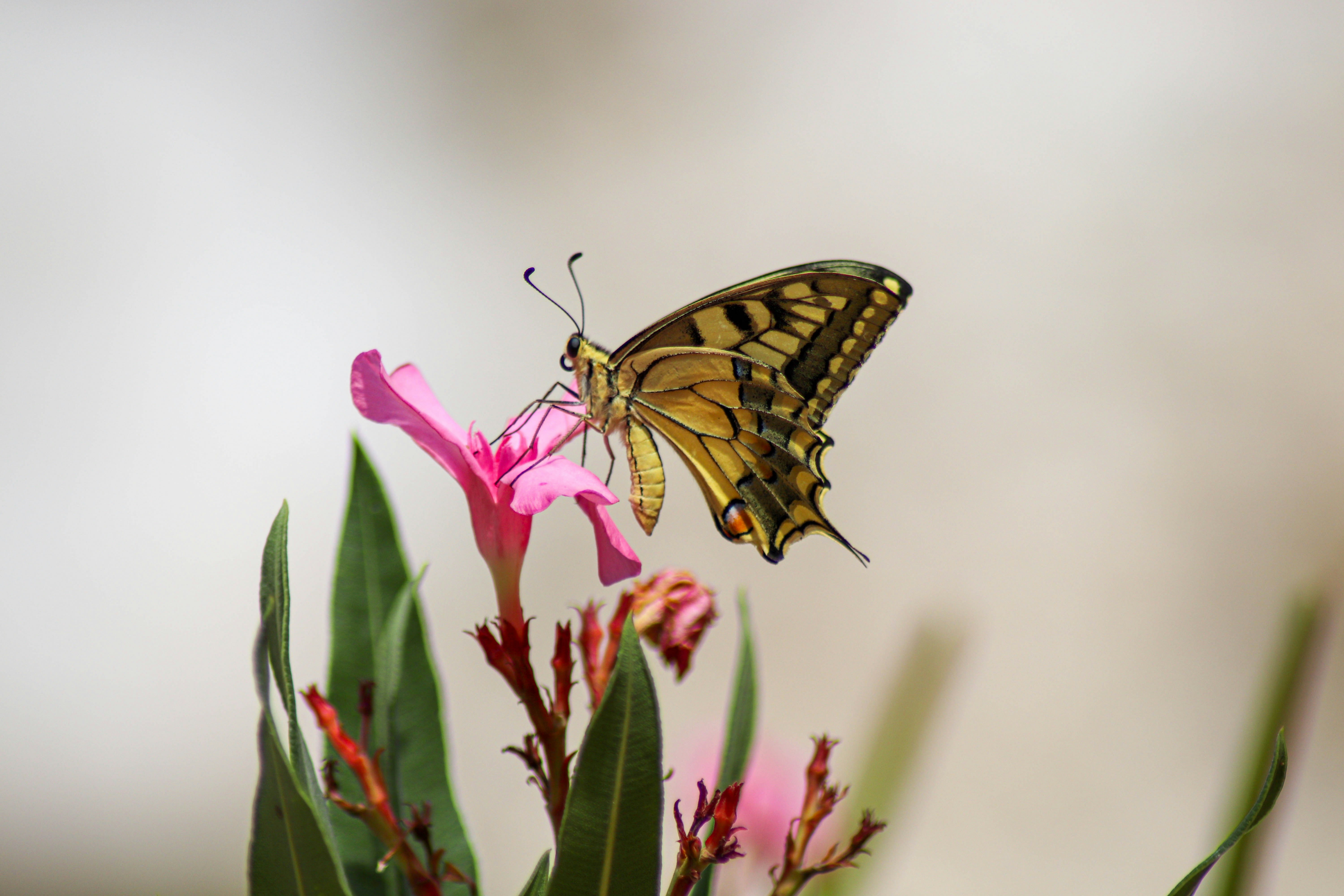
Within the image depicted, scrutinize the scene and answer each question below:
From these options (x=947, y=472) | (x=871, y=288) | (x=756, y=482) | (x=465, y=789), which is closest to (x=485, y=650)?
(x=756, y=482)

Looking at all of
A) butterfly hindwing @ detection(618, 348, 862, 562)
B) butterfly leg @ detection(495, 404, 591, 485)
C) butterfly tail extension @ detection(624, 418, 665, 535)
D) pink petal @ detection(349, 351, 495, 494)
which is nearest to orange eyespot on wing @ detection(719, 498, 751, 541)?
butterfly hindwing @ detection(618, 348, 862, 562)

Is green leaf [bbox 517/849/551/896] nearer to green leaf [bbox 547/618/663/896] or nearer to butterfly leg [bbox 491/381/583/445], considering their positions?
green leaf [bbox 547/618/663/896]

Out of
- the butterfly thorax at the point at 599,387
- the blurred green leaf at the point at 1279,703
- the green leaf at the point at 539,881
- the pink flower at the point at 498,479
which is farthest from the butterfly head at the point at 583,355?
the blurred green leaf at the point at 1279,703

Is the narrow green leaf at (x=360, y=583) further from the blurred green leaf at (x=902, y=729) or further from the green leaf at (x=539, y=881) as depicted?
the blurred green leaf at (x=902, y=729)

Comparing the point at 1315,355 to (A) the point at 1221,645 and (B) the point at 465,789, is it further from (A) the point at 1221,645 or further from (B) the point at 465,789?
(B) the point at 465,789

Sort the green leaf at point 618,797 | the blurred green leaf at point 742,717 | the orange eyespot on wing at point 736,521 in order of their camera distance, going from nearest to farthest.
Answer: the green leaf at point 618,797 < the blurred green leaf at point 742,717 < the orange eyespot on wing at point 736,521

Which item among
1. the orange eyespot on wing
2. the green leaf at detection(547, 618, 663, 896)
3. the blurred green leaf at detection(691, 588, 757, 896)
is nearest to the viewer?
the green leaf at detection(547, 618, 663, 896)
